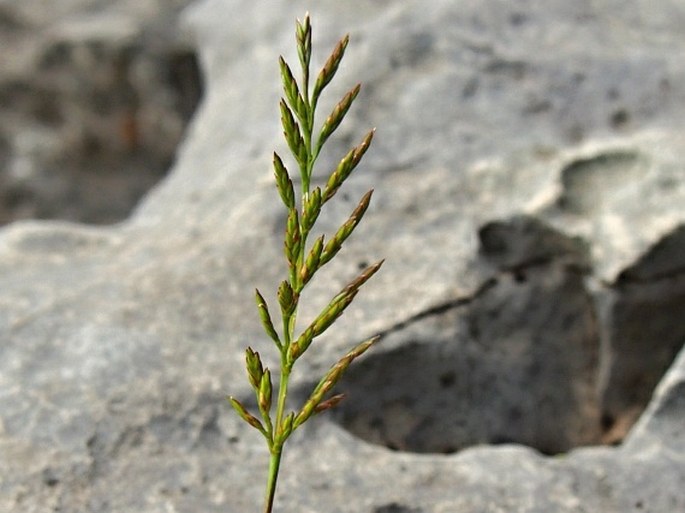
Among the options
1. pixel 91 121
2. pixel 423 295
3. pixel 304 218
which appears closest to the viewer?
pixel 304 218

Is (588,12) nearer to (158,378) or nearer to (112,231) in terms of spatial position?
(112,231)

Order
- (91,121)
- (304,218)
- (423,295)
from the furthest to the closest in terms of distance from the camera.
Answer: (91,121) < (423,295) < (304,218)

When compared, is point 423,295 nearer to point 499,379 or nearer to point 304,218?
point 499,379

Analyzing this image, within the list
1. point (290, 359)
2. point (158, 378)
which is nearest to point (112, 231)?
point (158, 378)

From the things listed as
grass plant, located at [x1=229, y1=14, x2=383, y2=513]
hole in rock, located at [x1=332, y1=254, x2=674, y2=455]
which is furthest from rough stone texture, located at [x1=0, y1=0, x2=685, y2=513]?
grass plant, located at [x1=229, y1=14, x2=383, y2=513]

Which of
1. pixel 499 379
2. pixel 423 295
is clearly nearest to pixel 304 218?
pixel 423 295

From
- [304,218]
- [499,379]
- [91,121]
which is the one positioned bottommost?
[499,379]
